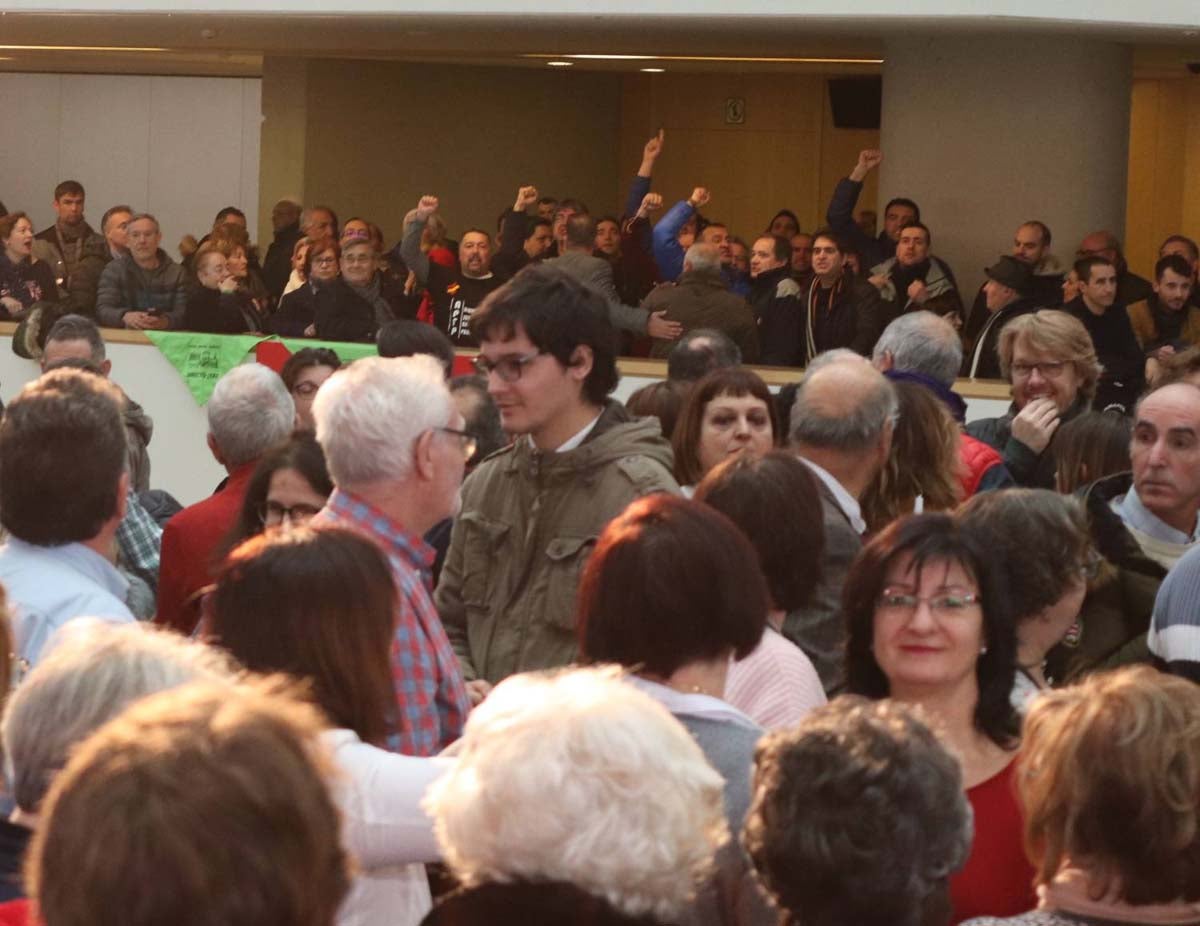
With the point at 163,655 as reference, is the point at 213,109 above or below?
above

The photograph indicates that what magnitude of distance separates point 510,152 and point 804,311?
956cm

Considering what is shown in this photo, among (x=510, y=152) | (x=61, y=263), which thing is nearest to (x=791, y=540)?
(x=61, y=263)

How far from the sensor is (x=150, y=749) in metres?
1.87

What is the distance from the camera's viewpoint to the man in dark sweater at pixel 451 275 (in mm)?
13289

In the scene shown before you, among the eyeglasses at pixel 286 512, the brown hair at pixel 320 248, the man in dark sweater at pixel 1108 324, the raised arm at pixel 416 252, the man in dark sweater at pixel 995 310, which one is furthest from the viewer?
the raised arm at pixel 416 252

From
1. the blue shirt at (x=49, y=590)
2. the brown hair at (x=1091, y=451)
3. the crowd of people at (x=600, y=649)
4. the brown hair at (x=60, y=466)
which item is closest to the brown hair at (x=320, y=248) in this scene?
the crowd of people at (x=600, y=649)

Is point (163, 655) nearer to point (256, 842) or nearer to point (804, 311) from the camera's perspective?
point (256, 842)

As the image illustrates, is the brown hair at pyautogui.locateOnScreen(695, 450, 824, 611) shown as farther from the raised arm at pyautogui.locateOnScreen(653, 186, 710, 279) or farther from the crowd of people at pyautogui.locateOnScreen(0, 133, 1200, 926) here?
the raised arm at pyautogui.locateOnScreen(653, 186, 710, 279)

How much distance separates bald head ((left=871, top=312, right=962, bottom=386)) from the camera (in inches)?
284

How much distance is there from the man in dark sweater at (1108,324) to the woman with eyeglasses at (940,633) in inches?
289

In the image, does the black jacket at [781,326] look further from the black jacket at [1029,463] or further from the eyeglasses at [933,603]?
the eyeglasses at [933,603]

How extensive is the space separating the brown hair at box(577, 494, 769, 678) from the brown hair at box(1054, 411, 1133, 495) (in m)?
2.88

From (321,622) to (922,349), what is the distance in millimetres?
4287

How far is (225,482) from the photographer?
6.13m
